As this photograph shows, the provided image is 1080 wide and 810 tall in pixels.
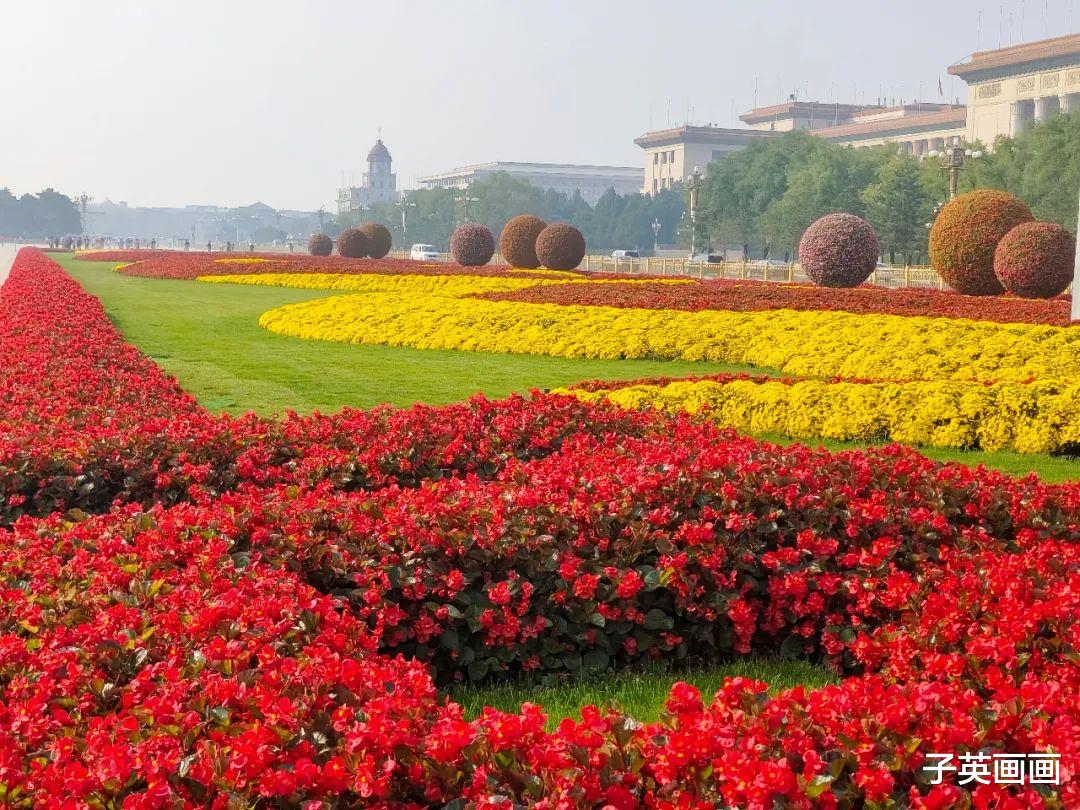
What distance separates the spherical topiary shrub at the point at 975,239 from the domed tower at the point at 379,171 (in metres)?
123

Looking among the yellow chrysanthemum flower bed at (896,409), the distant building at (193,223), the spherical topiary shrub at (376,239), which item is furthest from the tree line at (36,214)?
the yellow chrysanthemum flower bed at (896,409)

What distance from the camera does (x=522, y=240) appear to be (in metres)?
30.7

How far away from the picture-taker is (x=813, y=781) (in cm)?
199

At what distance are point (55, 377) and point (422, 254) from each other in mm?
42196

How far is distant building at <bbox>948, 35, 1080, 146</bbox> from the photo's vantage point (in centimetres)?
5759

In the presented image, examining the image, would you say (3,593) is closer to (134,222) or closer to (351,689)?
(351,689)

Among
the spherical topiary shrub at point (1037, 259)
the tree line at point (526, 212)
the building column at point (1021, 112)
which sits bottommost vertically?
the spherical topiary shrub at point (1037, 259)

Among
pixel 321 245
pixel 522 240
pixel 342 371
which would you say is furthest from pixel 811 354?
pixel 321 245

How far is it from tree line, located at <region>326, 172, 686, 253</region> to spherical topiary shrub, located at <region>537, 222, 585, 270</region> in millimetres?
45724

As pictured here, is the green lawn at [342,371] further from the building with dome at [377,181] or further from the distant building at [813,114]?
the building with dome at [377,181]

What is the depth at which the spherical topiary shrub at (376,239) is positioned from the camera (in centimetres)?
4259

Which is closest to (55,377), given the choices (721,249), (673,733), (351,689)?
(351,689)

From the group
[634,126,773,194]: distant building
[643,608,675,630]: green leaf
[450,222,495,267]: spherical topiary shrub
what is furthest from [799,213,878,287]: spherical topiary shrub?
[634,126,773,194]: distant building

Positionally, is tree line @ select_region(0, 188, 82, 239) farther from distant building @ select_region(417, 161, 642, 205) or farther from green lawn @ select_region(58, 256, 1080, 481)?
green lawn @ select_region(58, 256, 1080, 481)
